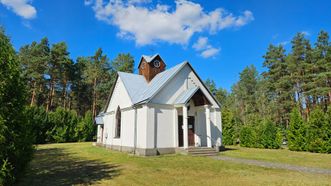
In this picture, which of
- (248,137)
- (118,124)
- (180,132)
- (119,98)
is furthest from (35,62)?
(248,137)

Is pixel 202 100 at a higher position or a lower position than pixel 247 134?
higher

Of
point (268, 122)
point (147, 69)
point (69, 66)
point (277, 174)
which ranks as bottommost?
point (277, 174)

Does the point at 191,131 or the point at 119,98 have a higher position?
the point at 119,98

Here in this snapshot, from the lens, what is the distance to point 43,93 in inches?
1517

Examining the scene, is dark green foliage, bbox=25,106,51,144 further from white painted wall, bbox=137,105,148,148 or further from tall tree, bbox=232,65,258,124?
tall tree, bbox=232,65,258,124

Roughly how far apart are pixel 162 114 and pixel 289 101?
27.1 meters

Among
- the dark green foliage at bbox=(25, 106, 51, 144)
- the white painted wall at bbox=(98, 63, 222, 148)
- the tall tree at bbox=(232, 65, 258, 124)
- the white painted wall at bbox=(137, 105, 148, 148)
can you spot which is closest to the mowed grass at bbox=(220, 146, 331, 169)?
the white painted wall at bbox=(98, 63, 222, 148)

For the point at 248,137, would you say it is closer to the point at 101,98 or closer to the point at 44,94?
the point at 101,98

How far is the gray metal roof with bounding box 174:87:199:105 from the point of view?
14.5m

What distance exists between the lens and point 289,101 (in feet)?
109

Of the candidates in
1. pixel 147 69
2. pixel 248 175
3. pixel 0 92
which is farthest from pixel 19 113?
pixel 147 69

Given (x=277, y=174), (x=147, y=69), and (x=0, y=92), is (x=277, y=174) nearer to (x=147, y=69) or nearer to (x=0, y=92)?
(x=0, y=92)

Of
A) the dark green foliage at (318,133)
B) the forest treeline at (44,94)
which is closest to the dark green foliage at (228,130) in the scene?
the dark green foliage at (318,133)

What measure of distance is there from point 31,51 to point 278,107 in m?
41.9
